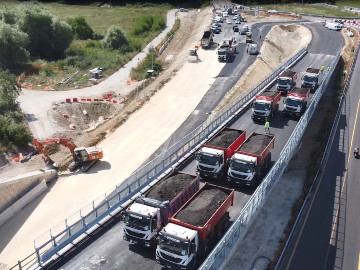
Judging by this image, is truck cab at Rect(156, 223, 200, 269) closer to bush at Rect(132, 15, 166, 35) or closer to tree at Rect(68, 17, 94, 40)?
tree at Rect(68, 17, 94, 40)

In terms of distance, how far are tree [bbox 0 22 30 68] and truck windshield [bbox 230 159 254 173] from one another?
177ft

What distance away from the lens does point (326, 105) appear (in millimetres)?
57219

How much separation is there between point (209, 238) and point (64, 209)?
18.9 metres

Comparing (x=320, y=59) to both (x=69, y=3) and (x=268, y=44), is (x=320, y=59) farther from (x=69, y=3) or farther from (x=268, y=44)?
(x=69, y=3)

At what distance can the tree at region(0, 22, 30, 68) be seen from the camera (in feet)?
227

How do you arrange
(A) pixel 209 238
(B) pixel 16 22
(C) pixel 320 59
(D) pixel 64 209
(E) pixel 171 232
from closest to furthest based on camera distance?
(E) pixel 171 232, (A) pixel 209 238, (D) pixel 64 209, (C) pixel 320 59, (B) pixel 16 22

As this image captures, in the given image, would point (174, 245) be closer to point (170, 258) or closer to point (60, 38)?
point (170, 258)

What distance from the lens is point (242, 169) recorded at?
97.0ft

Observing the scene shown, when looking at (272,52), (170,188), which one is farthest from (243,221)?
(272,52)

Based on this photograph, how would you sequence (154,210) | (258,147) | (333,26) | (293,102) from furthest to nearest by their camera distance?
(333,26)
(293,102)
(258,147)
(154,210)

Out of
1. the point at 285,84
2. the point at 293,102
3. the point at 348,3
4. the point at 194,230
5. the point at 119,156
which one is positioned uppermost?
the point at 348,3

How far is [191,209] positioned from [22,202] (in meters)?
20.8

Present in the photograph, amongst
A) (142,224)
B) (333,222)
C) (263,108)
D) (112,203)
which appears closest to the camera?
(142,224)

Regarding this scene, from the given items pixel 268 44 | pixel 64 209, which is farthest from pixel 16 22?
pixel 64 209
